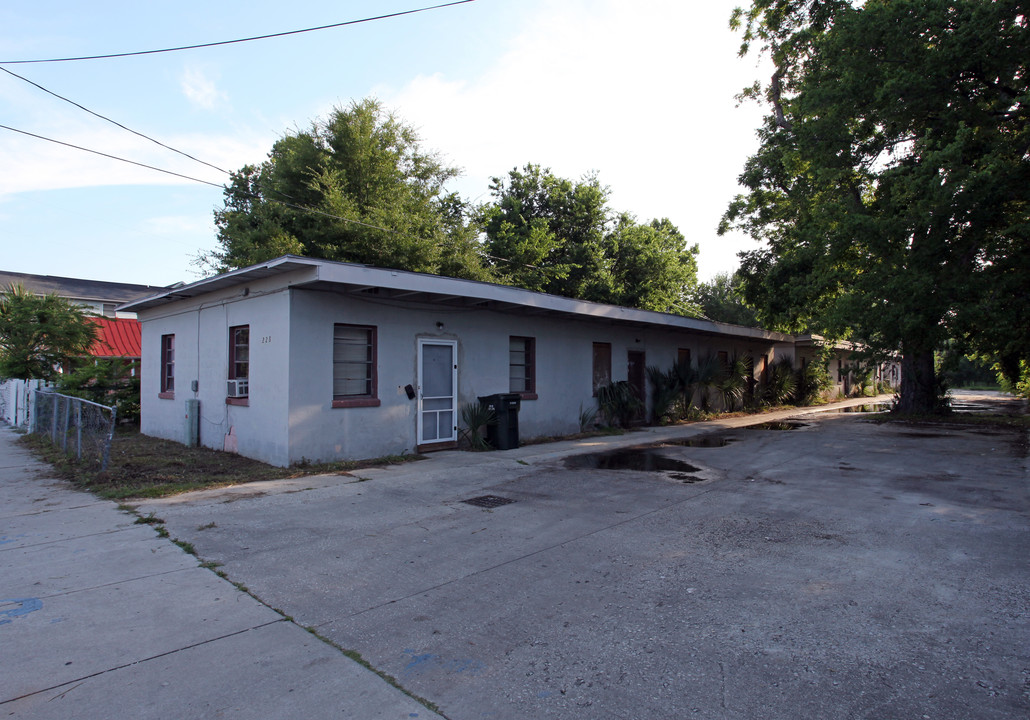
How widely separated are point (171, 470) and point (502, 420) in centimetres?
593

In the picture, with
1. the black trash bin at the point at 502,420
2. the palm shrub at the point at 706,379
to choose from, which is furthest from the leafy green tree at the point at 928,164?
the black trash bin at the point at 502,420

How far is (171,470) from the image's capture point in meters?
9.30

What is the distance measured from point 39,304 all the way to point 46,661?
810 inches

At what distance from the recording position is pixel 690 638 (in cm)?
368

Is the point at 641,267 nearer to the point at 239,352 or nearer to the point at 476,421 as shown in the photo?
the point at 476,421

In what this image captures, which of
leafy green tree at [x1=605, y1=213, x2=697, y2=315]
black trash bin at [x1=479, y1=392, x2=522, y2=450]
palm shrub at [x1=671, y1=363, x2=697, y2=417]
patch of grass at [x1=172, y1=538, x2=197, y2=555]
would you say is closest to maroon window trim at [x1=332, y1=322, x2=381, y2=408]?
black trash bin at [x1=479, y1=392, x2=522, y2=450]

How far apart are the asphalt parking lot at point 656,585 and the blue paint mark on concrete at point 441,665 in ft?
0.04

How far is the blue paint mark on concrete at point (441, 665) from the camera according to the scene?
3305 millimetres

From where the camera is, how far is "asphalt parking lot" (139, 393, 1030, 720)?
3.10 meters

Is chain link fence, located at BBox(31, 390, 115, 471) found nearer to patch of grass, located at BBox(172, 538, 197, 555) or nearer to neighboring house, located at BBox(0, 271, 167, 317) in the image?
patch of grass, located at BBox(172, 538, 197, 555)

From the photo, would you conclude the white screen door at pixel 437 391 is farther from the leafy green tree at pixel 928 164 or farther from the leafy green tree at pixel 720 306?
the leafy green tree at pixel 720 306

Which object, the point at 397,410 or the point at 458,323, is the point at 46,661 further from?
the point at 458,323

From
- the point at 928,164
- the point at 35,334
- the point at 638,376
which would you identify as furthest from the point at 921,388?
the point at 35,334

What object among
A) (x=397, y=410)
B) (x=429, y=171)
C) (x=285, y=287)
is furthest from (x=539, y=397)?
(x=429, y=171)
